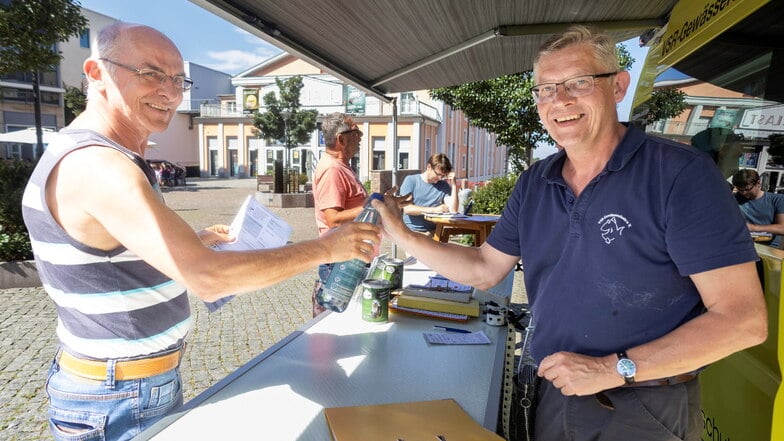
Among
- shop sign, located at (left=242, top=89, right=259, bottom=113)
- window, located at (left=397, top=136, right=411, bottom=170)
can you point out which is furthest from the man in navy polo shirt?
shop sign, located at (left=242, top=89, right=259, bottom=113)

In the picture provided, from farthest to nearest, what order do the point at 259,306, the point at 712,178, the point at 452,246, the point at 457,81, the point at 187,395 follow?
the point at 259,306, the point at 457,81, the point at 187,395, the point at 452,246, the point at 712,178

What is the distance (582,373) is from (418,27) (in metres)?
2.43

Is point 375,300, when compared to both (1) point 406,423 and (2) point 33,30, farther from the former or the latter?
(2) point 33,30

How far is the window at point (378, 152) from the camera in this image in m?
35.5

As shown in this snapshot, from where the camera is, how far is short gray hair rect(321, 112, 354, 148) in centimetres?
354

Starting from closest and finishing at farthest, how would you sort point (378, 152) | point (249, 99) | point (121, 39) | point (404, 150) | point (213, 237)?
point (121, 39) < point (213, 237) < point (404, 150) < point (378, 152) < point (249, 99)

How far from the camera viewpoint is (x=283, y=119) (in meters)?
32.0

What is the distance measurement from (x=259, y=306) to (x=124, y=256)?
4758 mm

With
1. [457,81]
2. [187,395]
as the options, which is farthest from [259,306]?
[457,81]

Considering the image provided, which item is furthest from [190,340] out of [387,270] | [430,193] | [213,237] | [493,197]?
[493,197]

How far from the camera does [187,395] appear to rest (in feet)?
11.4

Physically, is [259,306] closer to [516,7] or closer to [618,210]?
[516,7]

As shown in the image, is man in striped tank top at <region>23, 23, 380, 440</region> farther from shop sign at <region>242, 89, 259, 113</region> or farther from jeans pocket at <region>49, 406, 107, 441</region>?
shop sign at <region>242, 89, 259, 113</region>

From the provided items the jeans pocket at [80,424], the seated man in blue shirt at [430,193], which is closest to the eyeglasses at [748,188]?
the jeans pocket at [80,424]
